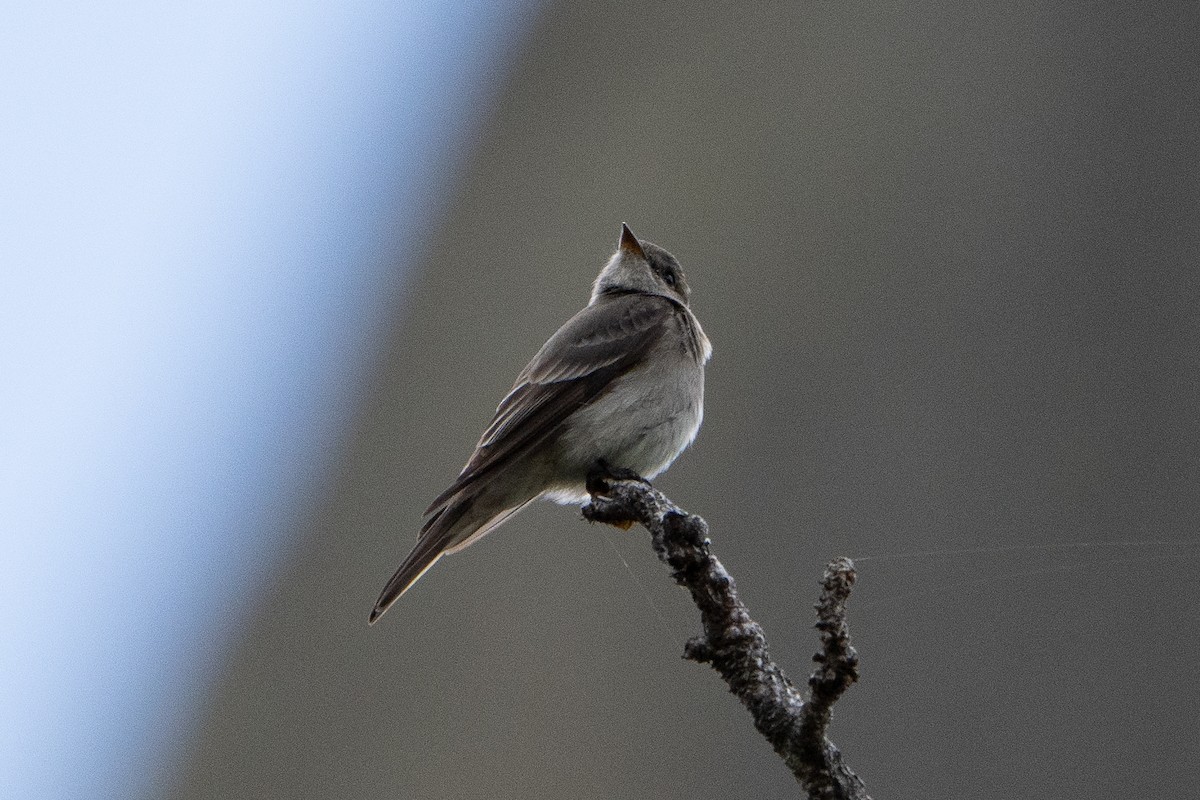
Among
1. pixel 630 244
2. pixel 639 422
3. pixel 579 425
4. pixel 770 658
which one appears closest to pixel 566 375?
pixel 579 425

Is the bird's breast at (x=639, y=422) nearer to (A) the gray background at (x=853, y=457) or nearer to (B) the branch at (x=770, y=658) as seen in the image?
(A) the gray background at (x=853, y=457)

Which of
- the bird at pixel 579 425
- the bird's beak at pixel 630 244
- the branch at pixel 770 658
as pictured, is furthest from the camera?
the bird's beak at pixel 630 244

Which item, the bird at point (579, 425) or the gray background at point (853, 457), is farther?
the gray background at point (853, 457)

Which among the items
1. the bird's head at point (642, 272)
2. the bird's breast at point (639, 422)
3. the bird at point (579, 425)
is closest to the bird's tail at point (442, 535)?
the bird at point (579, 425)

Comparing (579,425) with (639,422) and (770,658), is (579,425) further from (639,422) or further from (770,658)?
(770,658)

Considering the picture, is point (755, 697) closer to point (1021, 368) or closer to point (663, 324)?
point (663, 324)

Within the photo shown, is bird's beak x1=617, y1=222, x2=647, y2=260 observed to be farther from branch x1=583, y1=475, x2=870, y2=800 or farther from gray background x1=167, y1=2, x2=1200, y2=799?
branch x1=583, y1=475, x2=870, y2=800
